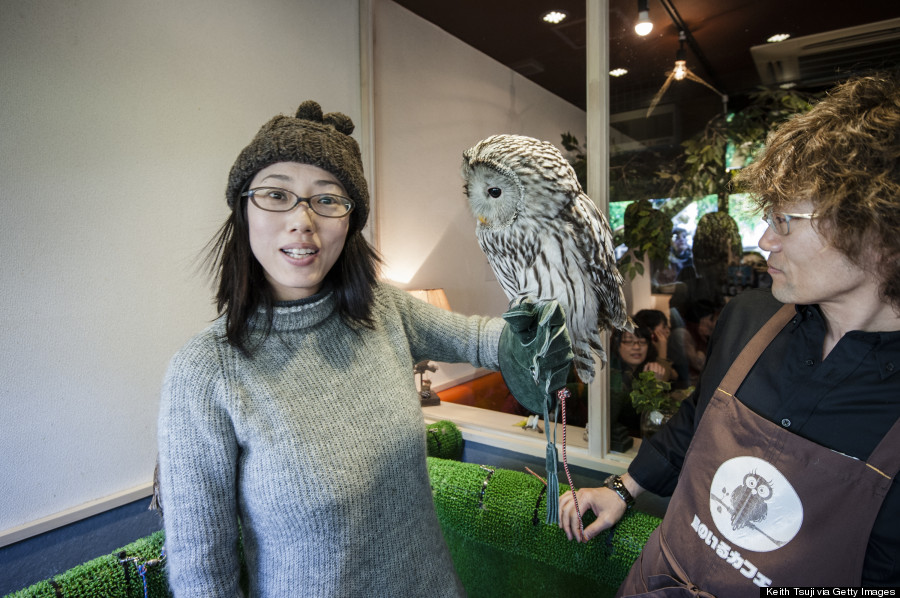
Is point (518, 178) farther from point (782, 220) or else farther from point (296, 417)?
point (296, 417)

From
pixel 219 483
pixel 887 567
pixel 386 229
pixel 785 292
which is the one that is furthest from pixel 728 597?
pixel 386 229

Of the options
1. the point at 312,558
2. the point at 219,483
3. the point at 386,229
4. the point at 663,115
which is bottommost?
the point at 312,558

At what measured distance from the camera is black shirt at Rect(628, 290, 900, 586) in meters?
0.66

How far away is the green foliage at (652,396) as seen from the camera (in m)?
1.72

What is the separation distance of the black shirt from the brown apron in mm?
20

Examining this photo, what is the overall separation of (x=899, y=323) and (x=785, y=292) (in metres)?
0.15

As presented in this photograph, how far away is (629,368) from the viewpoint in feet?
5.93

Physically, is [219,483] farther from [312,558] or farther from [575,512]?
[575,512]

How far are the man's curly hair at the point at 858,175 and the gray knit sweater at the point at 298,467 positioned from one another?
701 millimetres

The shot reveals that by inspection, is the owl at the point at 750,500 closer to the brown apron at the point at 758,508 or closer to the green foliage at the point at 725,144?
the brown apron at the point at 758,508

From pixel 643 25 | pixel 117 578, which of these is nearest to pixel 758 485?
pixel 117 578

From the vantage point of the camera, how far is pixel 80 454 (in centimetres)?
167

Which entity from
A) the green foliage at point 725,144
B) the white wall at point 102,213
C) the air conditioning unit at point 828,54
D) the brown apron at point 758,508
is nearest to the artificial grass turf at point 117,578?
the white wall at point 102,213

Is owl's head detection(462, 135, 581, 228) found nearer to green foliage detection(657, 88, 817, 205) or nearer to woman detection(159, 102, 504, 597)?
woman detection(159, 102, 504, 597)
